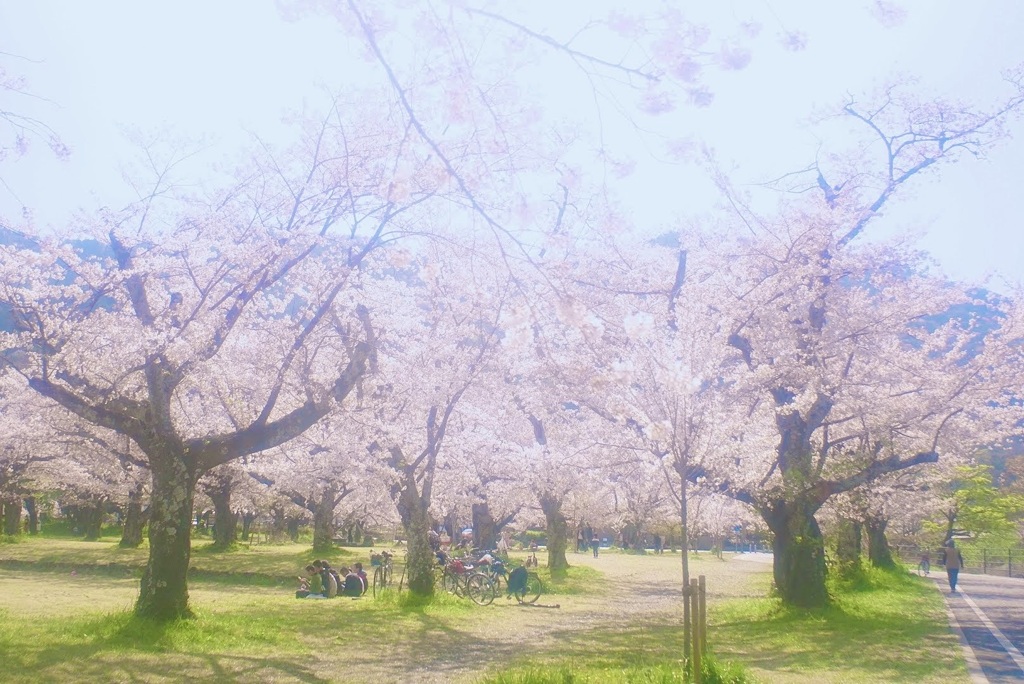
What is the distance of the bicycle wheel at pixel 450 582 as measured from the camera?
60.1 feet

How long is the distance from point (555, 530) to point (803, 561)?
1248 cm

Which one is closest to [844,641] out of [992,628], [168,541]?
[992,628]

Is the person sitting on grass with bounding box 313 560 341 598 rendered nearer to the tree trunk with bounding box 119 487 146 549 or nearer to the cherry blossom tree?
the cherry blossom tree

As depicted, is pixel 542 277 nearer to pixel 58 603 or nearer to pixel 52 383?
pixel 52 383

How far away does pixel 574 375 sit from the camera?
1201cm

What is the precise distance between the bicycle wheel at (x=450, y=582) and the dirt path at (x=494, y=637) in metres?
1.05

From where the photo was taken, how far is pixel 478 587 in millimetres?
18031

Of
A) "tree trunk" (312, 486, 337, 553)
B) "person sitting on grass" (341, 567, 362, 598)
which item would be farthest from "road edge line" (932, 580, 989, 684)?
"tree trunk" (312, 486, 337, 553)

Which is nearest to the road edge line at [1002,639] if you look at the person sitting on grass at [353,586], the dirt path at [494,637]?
the dirt path at [494,637]

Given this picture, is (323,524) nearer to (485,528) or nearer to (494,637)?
(485,528)

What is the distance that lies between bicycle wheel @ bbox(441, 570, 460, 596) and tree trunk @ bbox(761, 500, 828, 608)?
7.34m

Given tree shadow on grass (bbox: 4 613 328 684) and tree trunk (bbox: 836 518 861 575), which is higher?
tree trunk (bbox: 836 518 861 575)

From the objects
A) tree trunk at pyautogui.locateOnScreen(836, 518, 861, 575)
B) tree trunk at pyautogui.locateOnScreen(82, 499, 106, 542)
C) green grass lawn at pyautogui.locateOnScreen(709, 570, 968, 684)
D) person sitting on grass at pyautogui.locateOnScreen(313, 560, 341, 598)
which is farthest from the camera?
tree trunk at pyautogui.locateOnScreen(82, 499, 106, 542)

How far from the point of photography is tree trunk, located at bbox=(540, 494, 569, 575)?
2609cm
